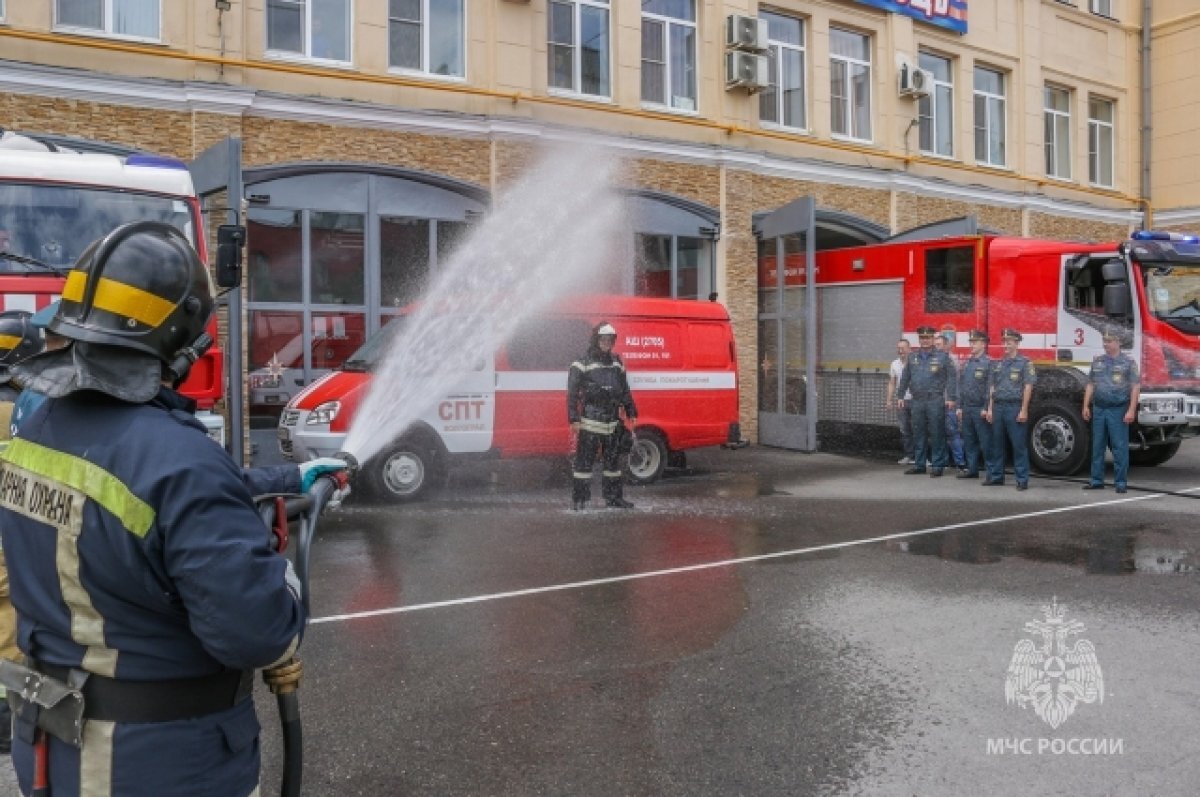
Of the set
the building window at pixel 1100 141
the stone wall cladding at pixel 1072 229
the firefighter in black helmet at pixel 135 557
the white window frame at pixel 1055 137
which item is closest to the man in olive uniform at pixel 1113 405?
the firefighter in black helmet at pixel 135 557

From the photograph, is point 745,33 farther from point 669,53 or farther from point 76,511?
point 76,511

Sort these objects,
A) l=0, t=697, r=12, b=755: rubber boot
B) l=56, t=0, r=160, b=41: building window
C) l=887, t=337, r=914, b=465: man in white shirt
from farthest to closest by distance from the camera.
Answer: l=887, t=337, r=914, b=465: man in white shirt < l=56, t=0, r=160, b=41: building window < l=0, t=697, r=12, b=755: rubber boot

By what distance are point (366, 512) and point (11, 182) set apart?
4.27 m

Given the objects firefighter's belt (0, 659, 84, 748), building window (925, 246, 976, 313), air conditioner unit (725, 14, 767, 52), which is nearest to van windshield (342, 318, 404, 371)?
building window (925, 246, 976, 313)

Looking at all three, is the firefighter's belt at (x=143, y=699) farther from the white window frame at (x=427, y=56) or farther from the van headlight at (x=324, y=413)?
the white window frame at (x=427, y=56)

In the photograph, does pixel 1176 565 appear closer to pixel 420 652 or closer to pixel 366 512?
pixel 420 652

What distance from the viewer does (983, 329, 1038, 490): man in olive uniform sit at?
12000mm

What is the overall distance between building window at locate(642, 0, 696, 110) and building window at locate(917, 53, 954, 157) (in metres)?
5.89

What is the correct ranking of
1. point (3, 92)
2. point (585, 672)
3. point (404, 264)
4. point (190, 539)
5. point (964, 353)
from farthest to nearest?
point (404, 264) < point (964, 353) < point (3, 92) < point (585, 672) < point (190, 539)

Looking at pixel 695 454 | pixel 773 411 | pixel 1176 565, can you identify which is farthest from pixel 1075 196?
pixel 1176 565

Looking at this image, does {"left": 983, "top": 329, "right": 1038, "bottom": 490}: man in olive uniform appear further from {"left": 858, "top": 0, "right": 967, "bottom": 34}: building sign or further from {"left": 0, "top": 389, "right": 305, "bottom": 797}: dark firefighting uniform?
{"left": 0, "top": 389, "right": 305, "bottom": 797}: dark firefighting uniform

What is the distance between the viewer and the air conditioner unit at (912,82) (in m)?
19.8

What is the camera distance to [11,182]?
25.6 feet

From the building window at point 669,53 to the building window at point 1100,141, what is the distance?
11.5m
